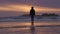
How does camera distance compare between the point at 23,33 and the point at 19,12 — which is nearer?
the point at 23,33

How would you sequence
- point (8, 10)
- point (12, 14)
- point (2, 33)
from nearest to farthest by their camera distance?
1. point (2, 33)
2. point (12, 14)
3. point (8, 10)

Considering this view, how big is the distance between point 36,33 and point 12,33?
4.22ft

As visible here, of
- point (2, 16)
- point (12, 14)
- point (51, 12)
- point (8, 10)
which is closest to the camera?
point (2, 16)

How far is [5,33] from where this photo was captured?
1376 cm

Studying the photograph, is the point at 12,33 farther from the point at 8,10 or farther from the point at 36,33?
the point at 8,10

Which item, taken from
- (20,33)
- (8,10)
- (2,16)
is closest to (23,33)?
(20,33)

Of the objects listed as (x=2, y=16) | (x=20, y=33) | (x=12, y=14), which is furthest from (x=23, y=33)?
(x=12, y=14)

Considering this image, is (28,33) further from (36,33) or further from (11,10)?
(11,10)

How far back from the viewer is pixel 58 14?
39.2 metres

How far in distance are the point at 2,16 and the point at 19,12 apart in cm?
591

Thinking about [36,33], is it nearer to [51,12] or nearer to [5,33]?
[5,33]

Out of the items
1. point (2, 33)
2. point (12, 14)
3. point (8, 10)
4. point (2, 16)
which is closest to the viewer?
point (2, 33)

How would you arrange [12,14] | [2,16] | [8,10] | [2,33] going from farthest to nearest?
[8,10] → [12,14] → [2,16] → [2,33]

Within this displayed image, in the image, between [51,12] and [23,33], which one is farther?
[51,12]
